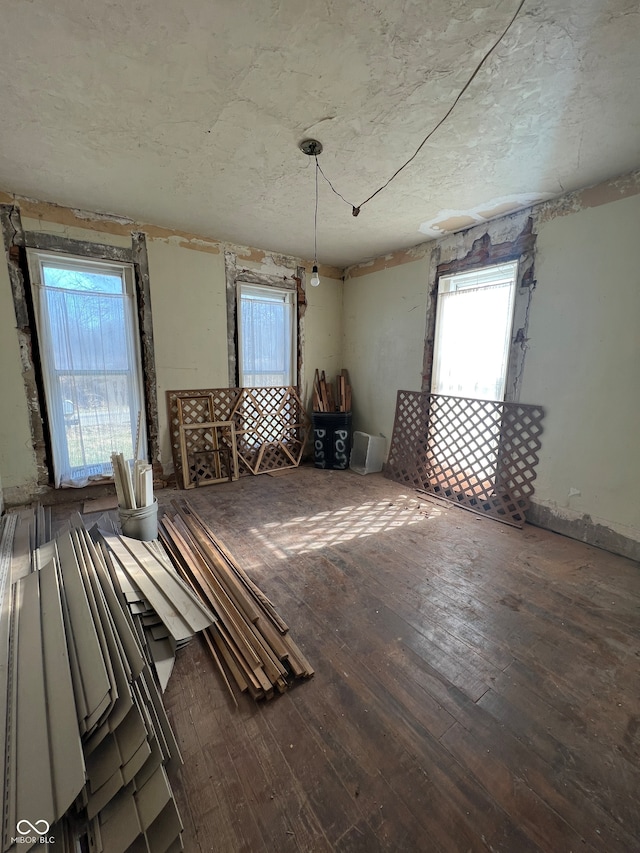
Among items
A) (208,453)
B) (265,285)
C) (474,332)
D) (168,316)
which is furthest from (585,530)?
(168,316)

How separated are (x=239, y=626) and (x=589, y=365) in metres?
2.94

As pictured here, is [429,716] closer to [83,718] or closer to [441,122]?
[83,718]

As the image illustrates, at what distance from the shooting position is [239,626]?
1.66m

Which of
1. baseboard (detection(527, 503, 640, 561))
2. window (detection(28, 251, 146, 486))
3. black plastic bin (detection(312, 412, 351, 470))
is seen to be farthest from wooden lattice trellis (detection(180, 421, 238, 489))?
baseboard (detection(527, 503, 640, 561))

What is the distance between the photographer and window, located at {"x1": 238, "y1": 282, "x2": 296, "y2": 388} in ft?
13.3

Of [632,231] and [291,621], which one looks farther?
[632,231]

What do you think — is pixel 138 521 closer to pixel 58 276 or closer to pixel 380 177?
pixel 58 276

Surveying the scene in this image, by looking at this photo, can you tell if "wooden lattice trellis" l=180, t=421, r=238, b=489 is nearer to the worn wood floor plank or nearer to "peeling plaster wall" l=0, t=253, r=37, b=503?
"peeling plaster wall" l=0, t=253, r=37, b=503

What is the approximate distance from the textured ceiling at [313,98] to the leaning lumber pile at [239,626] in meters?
2.54

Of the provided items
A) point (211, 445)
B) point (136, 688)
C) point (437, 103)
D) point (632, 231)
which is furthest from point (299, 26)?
point (211, 445)

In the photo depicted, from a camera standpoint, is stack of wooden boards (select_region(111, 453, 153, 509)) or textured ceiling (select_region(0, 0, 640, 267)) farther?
stack of wooden boards (select_region(111, 453, 153, 509))

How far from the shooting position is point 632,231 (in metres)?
2.25

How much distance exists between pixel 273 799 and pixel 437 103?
291 cm

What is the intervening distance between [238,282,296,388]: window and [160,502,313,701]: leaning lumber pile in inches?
91.1
